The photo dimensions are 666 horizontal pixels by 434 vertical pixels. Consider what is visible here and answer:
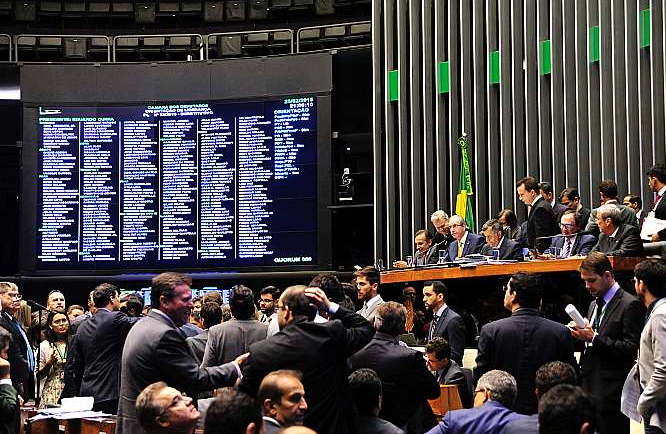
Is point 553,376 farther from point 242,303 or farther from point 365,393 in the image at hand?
point 242,303

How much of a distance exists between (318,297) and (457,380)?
1.63 meters

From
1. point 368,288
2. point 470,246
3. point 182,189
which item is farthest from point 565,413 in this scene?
point 182,189

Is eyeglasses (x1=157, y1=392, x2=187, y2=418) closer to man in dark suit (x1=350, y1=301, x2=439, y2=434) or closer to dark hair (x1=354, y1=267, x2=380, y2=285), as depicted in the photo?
man in dark suit (x1=350, y1=301, x2=439, y2=434)

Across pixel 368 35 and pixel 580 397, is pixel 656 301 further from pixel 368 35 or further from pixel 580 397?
pixel 368 35

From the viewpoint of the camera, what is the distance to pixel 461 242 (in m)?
9.24

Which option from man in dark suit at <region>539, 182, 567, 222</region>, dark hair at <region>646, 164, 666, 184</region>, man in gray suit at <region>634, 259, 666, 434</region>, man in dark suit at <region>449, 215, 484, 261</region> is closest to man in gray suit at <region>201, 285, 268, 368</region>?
man in gray suit at <region>634, 259, 666, 434</region>

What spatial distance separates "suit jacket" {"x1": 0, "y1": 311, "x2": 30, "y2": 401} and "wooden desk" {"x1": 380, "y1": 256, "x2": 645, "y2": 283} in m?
3.40

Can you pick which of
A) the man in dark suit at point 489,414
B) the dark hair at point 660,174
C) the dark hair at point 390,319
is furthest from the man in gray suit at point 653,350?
the dark hair at point 660,174

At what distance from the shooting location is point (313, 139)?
42.8 ft

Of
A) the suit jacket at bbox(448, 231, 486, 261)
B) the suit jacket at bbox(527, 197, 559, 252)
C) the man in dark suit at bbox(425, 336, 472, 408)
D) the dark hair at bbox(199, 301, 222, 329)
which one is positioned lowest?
the man in dark suit at bbox(425, 336, 472, 408)

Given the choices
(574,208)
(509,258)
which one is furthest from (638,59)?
(509,258)

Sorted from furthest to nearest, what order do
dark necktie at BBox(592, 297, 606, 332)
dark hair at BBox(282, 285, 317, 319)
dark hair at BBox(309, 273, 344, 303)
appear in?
dark necktie at BBox(592, 297, 606, 332)
dark hair at BBox(309, 273, 344, 303)
dark hair at BBox(282, 285, 317, 319)

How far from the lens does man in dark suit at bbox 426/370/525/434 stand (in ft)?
13.4

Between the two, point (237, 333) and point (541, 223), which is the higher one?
point (541, 223)
